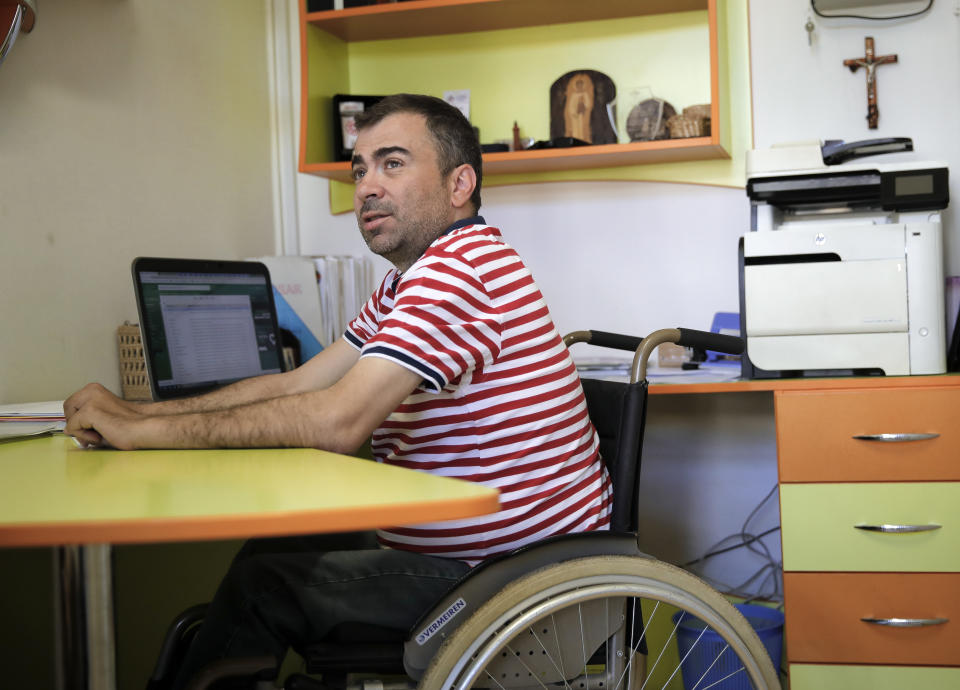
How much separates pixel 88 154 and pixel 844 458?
176 centimetres

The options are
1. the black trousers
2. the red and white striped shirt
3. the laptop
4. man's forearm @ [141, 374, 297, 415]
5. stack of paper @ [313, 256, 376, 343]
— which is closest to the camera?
the black trousers

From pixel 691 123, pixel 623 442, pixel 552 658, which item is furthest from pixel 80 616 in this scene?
pixel 691 123

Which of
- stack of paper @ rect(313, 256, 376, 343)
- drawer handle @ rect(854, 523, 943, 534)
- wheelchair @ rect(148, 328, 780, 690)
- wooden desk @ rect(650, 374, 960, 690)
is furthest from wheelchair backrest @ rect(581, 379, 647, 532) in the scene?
stack of paper @ rect(313, 256, 376, 343)

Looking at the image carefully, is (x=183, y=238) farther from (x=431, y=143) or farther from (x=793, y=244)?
(x=793, y=244)

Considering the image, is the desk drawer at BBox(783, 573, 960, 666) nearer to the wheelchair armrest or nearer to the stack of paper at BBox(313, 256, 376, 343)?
the wheelchair armrest

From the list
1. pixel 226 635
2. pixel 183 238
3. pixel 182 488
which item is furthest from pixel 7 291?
pixel 182 488

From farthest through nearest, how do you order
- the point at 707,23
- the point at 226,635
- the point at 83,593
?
the point at 707,23 < the point at 226,635 < the point at 83,593

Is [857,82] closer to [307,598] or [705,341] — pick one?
[705,341]

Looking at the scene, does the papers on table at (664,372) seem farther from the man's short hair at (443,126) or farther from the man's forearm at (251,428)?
the man's forearm at (251,428)

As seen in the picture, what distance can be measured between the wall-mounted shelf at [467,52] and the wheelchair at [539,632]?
1.37 m

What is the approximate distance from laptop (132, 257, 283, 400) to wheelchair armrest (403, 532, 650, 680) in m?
0.87

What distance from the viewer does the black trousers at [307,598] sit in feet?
3.84

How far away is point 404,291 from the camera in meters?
1.27

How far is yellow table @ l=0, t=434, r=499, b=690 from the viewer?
2.43ft
